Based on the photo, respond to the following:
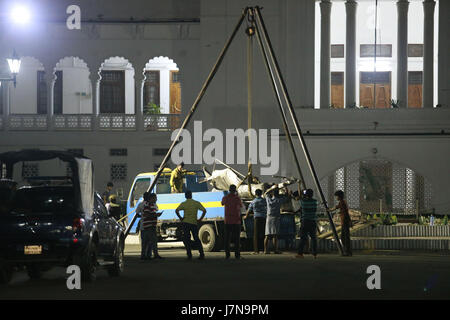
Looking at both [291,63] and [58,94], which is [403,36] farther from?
[58,94]

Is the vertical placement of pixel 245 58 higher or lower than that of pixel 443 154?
higher

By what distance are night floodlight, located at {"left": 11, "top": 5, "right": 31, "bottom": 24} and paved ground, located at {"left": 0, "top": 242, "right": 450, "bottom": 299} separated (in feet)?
67.3

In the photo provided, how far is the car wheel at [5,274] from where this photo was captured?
17091mm

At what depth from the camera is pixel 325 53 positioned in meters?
41.9

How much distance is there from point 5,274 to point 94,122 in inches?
1018

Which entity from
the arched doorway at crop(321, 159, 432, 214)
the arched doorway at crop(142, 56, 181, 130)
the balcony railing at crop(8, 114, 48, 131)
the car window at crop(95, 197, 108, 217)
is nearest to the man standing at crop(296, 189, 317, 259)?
the car window at crop(95, 197, 108, 217)

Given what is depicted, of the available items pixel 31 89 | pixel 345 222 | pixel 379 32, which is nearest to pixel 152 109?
pixel 31 89

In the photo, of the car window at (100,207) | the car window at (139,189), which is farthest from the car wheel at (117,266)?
the car window at (139,189)

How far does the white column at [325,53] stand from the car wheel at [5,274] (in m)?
25.9

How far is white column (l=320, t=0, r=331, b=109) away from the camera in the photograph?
137ft

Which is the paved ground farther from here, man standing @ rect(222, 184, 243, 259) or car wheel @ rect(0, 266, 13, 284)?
man standing @ rect(222, 184, 243, 259)

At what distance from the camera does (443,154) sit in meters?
41.2

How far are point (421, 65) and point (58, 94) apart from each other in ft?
50.9
